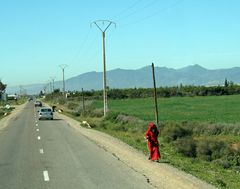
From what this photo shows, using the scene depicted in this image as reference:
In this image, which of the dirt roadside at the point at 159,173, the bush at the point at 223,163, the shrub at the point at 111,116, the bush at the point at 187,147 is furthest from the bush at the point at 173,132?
the shrub at the point at 111,116

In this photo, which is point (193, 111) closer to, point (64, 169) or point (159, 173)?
point (64, 169)

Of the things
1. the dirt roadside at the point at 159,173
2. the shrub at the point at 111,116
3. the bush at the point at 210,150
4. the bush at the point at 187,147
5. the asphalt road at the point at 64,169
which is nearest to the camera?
the dirt roadside at the point at 159,173

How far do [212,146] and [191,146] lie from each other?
112 cm

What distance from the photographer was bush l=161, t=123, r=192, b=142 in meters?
32.0

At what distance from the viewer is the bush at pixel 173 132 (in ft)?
105

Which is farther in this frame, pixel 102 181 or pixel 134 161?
pixel 134 161

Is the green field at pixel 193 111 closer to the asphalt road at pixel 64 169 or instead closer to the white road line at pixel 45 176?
the asphalt road at pixel 64 169

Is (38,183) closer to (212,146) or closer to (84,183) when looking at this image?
(84,183)

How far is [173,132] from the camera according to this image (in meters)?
32.7

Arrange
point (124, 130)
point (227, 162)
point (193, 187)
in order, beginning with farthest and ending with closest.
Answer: point (124, 130) < point (227, 162) < point (193, 187)

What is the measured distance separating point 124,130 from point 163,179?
27783mm

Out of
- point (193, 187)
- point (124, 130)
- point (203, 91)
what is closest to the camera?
point (193, 187)

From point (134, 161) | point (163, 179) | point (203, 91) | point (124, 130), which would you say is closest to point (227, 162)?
point (134, 161)

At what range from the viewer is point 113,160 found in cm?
1991
